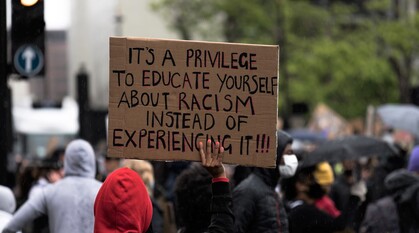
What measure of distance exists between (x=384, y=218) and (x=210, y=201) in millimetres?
3159

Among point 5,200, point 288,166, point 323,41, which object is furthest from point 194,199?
point 323,41

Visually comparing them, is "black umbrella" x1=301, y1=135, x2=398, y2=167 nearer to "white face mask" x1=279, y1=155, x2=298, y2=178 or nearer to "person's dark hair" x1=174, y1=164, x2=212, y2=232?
"white face mask" x1=279, y1=155, x2=298, y2=178

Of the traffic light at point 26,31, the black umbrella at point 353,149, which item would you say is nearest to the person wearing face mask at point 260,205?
the traffic light at point 26,31

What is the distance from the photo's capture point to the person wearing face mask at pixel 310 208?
8.56 meters

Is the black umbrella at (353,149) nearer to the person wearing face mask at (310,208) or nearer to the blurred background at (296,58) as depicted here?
the person wearing face mask at (310,208)

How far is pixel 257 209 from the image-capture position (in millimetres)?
7930

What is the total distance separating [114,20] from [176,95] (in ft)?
64.2

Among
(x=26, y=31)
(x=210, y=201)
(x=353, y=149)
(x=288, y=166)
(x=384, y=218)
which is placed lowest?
(x=384, y=218)

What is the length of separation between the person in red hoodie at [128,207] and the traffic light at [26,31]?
433 cm

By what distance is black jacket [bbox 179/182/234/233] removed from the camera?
6004mm

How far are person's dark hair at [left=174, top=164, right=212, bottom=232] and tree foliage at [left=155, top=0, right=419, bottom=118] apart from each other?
94.0ft

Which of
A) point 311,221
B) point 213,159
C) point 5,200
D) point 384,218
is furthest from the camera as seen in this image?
point 384,218

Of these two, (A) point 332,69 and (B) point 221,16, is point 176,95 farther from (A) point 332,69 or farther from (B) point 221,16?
(B) point 221,16

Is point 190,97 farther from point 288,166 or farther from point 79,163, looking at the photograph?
point 79,163
